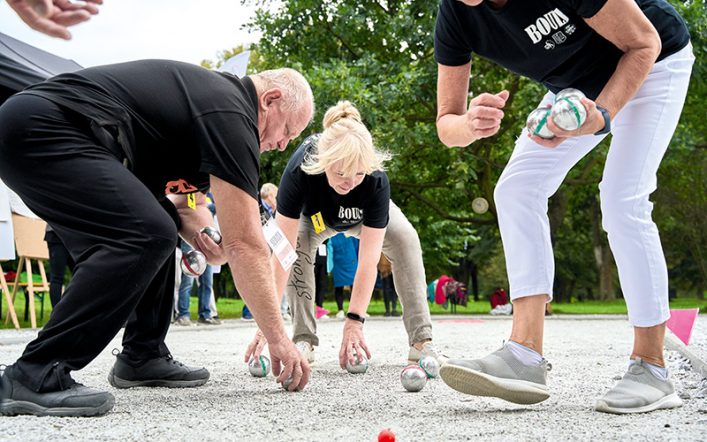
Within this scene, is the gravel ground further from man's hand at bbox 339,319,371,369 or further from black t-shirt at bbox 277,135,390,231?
black t-shirt at bbox 277,135,390,231

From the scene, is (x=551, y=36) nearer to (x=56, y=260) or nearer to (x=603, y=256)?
(x=56, y=260)

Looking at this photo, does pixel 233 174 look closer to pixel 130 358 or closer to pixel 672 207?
pixel 130 358

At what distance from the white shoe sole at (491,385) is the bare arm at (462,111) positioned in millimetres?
920

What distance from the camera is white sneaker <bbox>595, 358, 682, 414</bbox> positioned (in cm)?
282

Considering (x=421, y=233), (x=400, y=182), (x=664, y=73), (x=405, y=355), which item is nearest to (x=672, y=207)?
(x=421, y=233)

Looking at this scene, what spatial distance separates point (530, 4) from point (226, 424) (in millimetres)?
1918

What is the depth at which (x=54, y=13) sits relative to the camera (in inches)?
113

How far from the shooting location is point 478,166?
17016 millimetres

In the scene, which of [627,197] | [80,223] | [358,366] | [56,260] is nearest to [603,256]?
[56,260]

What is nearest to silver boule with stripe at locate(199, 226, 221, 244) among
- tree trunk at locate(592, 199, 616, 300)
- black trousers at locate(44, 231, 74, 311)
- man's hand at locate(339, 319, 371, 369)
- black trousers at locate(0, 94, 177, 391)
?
black trousers at locate(0, 94, 177, 391)

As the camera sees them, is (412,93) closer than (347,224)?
No

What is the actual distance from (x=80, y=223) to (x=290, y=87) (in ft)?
3.68

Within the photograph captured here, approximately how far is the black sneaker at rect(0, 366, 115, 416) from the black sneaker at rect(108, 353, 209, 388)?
93cm

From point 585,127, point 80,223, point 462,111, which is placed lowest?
point 80,223
